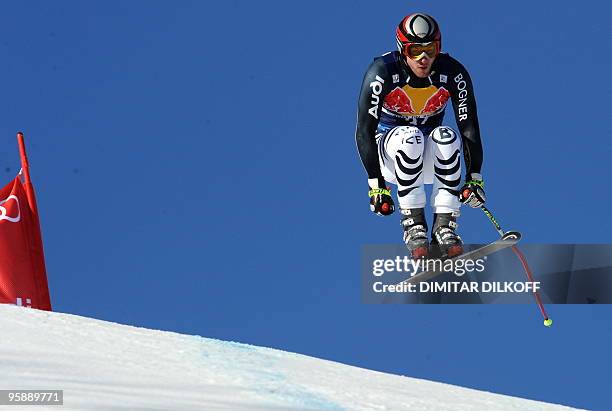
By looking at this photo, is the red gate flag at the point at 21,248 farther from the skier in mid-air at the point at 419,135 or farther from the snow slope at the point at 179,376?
the skier in mid-air at the point at 419,135

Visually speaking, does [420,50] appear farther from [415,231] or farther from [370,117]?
[415,231]

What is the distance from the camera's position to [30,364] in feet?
38.2

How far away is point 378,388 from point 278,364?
1.06m

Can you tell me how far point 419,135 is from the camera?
1426 centimetres

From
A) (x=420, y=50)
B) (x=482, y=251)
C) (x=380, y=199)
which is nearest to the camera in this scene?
(x=380, y=199)

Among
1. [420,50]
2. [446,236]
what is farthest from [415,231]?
[420,50]

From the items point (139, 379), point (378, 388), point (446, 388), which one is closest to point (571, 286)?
point (446, 388)

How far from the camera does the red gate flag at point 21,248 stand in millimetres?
19328

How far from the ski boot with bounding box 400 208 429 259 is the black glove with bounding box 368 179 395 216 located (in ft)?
1.52

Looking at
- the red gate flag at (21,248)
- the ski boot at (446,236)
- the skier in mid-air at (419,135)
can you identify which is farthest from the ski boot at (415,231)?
the red gate flag at (21,248)

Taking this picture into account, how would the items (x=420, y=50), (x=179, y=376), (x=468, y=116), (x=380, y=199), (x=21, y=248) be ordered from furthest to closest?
1. (x=21, y=248)
2. (x=468, y=116)
3. (x=420, y=50)
4. (x=380, y=199)
5. (x=179, y=376)

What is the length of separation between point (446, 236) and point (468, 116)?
125 centimetres

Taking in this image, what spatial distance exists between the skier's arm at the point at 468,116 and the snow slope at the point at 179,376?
8.01 feet

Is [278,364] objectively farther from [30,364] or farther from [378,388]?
[30,364]
